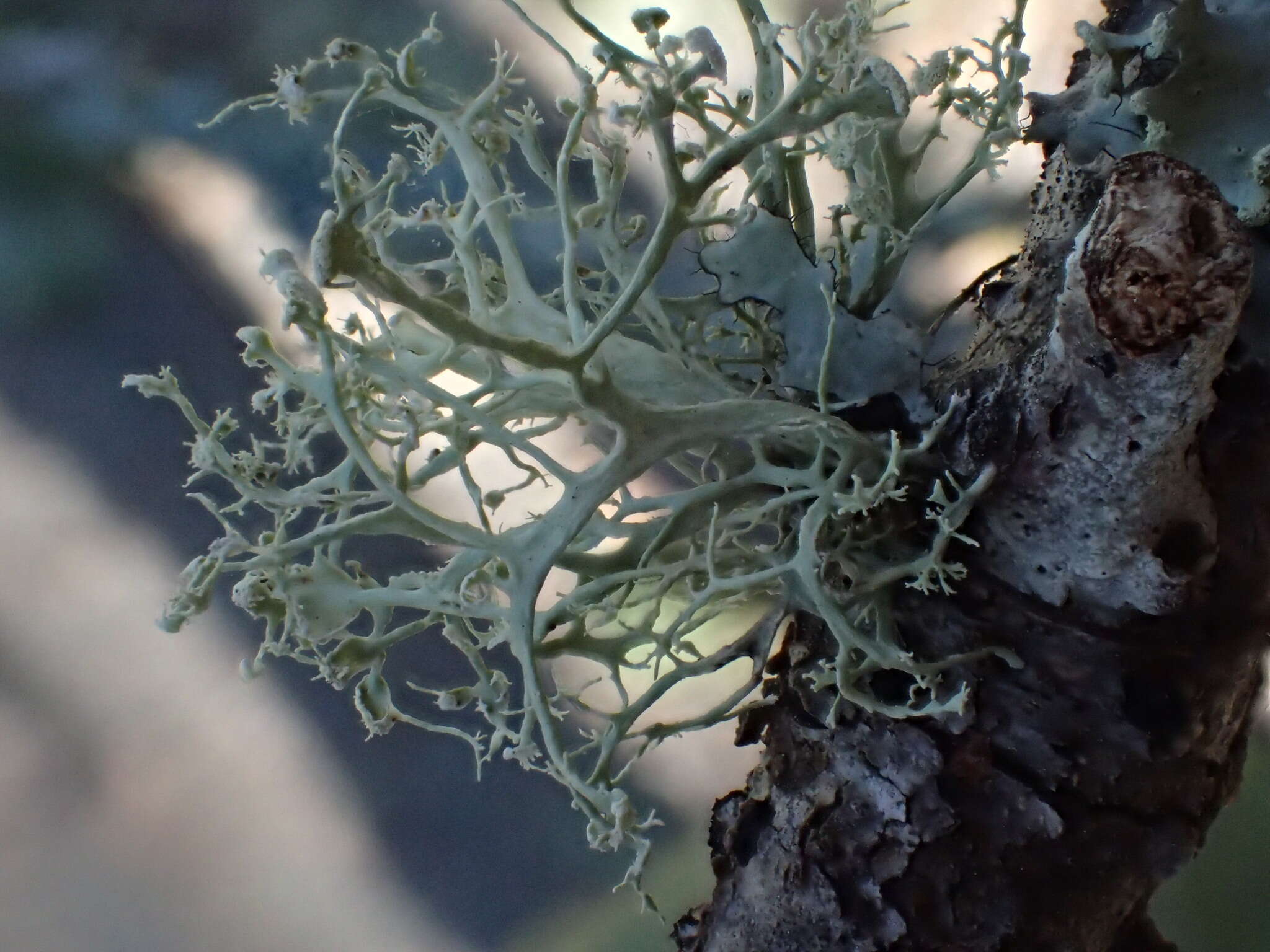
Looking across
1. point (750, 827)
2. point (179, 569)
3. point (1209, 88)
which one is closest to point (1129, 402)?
point (1209, 88)

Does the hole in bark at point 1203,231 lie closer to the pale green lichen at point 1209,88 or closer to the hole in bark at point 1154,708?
the pale green lichen at point 1209,88

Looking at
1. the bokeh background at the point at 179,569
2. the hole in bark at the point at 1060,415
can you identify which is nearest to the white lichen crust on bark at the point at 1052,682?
the hole in bark at the point at 1060,415

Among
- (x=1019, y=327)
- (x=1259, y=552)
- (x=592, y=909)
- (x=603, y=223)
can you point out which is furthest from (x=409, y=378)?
(x=592, y=909)

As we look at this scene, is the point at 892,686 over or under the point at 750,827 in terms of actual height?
over

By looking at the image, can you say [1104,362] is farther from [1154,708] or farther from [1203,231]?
[1154,708]

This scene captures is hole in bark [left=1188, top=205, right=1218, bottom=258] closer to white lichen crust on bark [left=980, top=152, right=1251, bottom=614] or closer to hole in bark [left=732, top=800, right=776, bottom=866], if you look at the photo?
white lichen crust on bark [left=980, top=152, right=1251, bottom=614]

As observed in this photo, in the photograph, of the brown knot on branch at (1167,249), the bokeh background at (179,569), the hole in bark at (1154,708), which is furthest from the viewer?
the bokeh background at (179,569)
